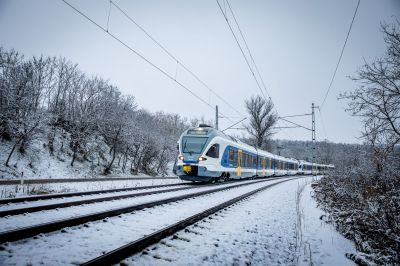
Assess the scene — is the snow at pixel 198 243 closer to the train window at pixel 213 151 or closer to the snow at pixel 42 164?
the train window at pixel 213 151

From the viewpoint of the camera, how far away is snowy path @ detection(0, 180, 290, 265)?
3018 mm

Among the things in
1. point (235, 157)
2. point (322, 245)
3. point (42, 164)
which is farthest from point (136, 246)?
point (42, 164)

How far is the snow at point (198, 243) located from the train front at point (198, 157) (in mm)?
7543

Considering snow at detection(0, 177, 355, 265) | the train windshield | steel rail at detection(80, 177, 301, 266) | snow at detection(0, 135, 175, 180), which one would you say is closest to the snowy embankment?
snow at detection(0, 135, 175, 180)

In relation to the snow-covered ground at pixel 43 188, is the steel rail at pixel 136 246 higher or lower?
higher

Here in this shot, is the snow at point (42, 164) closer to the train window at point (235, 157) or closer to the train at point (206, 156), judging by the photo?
the train at point (206, 156)

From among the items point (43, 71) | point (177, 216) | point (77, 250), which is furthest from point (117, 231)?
point (43, 71)

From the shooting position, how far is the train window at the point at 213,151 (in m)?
14.2

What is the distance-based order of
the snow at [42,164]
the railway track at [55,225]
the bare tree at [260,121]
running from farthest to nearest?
1. the bare tree at [260,121]
2. the snow at [42,164]
3. the railway track at [55,225]

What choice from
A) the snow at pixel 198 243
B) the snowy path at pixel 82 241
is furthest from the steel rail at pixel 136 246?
the snowy path at pixel 82 241

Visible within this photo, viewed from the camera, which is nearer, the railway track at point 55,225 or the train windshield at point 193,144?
the railway track at point 55,225

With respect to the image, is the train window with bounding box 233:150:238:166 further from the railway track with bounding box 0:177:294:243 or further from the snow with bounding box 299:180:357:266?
the railway track with bounding box 0:177:294:243

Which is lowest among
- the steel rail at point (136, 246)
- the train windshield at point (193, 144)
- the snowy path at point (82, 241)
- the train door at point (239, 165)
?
the snowy path at point (82, 241)

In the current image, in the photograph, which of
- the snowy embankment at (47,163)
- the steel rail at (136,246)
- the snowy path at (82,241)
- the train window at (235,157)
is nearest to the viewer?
the steel rail at (136,246)
